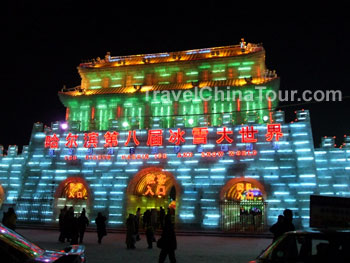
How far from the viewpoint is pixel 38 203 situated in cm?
1819

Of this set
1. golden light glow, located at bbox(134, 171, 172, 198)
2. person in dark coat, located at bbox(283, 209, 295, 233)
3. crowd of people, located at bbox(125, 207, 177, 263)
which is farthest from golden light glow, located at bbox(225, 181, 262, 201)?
person in dark coat, located at bbox(283, 209, 295, 233)

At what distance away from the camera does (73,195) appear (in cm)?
1909

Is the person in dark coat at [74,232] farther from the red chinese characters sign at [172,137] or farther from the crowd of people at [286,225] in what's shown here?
the red chinese characters sign at [172,137]

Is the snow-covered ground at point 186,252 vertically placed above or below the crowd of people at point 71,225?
below

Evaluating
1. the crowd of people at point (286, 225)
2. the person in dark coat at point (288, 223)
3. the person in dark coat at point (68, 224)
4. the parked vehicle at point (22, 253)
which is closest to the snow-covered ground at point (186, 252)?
the person in dark coat at point (68, 224)

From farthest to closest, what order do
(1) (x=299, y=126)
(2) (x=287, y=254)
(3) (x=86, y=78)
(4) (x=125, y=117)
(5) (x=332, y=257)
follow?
(3) (x=86, y=78)
(4) (x=125, y=117)
(1) (x=299, y=126)
(2) (x=287, y=254)
(5) (x=332, y=257)

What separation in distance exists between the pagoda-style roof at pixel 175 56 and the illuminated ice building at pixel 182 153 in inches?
2.7

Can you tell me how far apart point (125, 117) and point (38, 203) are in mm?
6665

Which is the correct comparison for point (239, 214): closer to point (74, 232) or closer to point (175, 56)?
point (74, 232)

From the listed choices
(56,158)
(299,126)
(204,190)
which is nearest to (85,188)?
(56,158)

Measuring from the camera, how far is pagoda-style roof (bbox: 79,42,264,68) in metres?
21.5

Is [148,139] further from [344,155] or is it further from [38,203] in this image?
[344,155]

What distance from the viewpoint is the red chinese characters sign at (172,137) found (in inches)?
651

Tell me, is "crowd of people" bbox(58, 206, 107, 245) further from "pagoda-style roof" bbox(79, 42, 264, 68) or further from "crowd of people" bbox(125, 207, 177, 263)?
"pagoda-style roof" bbox(79, 42, 264, 68)
